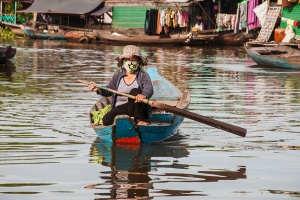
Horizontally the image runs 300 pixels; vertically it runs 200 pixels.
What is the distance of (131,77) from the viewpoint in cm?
952

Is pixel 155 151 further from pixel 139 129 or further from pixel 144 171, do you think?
pixel 144 171

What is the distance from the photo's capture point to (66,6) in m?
41.9

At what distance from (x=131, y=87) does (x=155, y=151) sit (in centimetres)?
81

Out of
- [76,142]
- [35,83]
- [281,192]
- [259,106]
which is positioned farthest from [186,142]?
[35,83]

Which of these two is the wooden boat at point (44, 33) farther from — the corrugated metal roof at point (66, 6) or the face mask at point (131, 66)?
the face mask at point (131, 66)

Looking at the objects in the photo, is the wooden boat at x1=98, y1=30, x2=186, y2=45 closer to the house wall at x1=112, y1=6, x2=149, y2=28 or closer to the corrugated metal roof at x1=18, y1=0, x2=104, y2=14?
the house wall at x1=112, y1=6, x2=149, y2=28

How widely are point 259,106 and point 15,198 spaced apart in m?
7.55

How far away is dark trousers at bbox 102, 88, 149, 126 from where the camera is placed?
9297 mm

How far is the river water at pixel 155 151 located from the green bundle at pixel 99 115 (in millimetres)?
235

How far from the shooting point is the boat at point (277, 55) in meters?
22.5

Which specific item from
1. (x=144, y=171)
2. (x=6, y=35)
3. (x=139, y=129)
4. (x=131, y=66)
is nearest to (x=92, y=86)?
(x=131, y=66)

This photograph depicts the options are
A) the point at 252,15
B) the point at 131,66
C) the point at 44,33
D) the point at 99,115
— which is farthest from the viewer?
the point at 44,33

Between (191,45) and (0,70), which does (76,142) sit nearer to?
(0,70)

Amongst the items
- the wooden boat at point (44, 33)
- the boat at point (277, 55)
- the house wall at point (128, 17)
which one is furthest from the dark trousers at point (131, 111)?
the wooden boat at point (44, 33)
